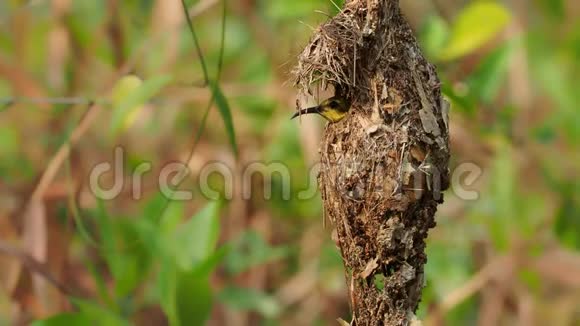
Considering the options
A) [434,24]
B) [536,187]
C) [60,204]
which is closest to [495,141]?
[434,24]

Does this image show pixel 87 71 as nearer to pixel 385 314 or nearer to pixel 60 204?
pixel 60 204

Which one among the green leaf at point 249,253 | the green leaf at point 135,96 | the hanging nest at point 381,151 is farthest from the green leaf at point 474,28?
the hanging nest at point 381,151

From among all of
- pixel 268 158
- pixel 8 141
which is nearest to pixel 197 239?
pixel 268 158

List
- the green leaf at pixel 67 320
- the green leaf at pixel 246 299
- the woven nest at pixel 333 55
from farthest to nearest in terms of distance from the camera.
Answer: the green leaf at pixel 246 299
the green leaf at pixel 67 320
the woven nest at pixel 333 55

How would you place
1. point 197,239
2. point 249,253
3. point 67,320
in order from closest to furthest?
point 67,320 → point 197,239 → point 249,253

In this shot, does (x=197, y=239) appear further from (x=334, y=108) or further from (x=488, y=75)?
(x=488, y=75)

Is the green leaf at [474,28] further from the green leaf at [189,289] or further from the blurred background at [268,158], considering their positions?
the green leaf at [189,289]
